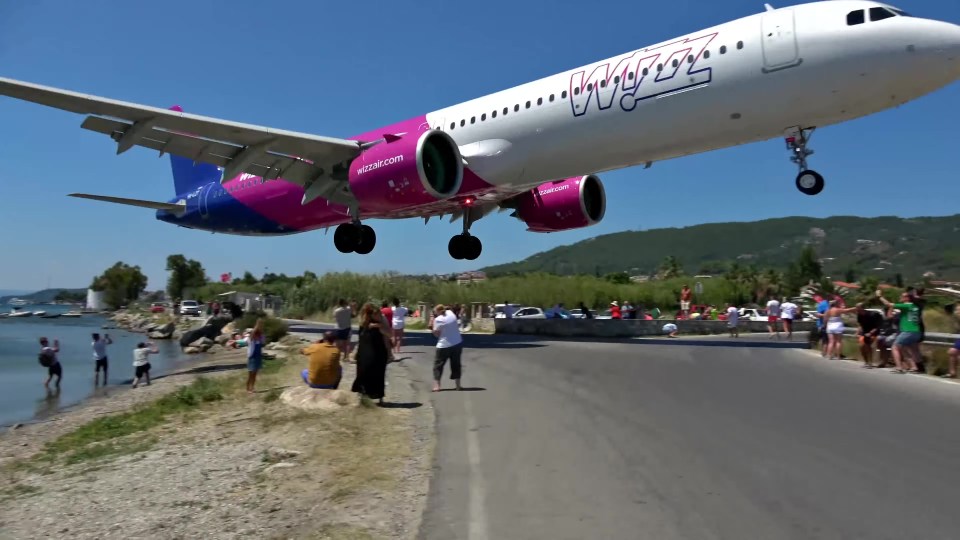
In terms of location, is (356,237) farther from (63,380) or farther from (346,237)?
(63,380)

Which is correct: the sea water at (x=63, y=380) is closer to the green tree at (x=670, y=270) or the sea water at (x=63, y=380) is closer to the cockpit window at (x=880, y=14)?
the cockpit window at (x=880, y=14)

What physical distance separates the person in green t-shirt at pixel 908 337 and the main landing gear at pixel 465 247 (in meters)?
15.8

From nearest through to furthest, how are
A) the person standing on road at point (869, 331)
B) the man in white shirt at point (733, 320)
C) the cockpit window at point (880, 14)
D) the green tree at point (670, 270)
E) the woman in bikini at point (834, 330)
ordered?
the cockpit window at point (880, 14) → the person standing on road at point (869, 331) → the woman in bikini at point (834, 330) → the man in white shirt at point (733, 320) → the green tree at point (670, 270)

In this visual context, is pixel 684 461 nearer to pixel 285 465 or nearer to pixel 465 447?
pixel 465 447

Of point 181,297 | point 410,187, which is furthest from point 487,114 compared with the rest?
point 181,297

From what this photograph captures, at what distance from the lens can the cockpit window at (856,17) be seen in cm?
1451

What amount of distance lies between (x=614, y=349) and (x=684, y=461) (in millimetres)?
12652

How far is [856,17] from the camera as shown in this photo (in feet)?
47.9

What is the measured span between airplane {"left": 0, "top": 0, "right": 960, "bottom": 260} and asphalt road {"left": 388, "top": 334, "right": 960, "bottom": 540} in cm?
630

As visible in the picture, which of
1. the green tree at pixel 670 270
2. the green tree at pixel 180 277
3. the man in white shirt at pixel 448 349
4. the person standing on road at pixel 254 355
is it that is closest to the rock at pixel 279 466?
the man in white shirt at pixel 448 349

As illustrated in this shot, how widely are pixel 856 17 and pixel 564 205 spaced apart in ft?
40.2

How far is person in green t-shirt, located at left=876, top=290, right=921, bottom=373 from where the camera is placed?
13562mm

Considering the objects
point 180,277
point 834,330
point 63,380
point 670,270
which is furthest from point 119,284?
point 834,330

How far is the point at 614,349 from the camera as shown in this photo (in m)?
19.2
